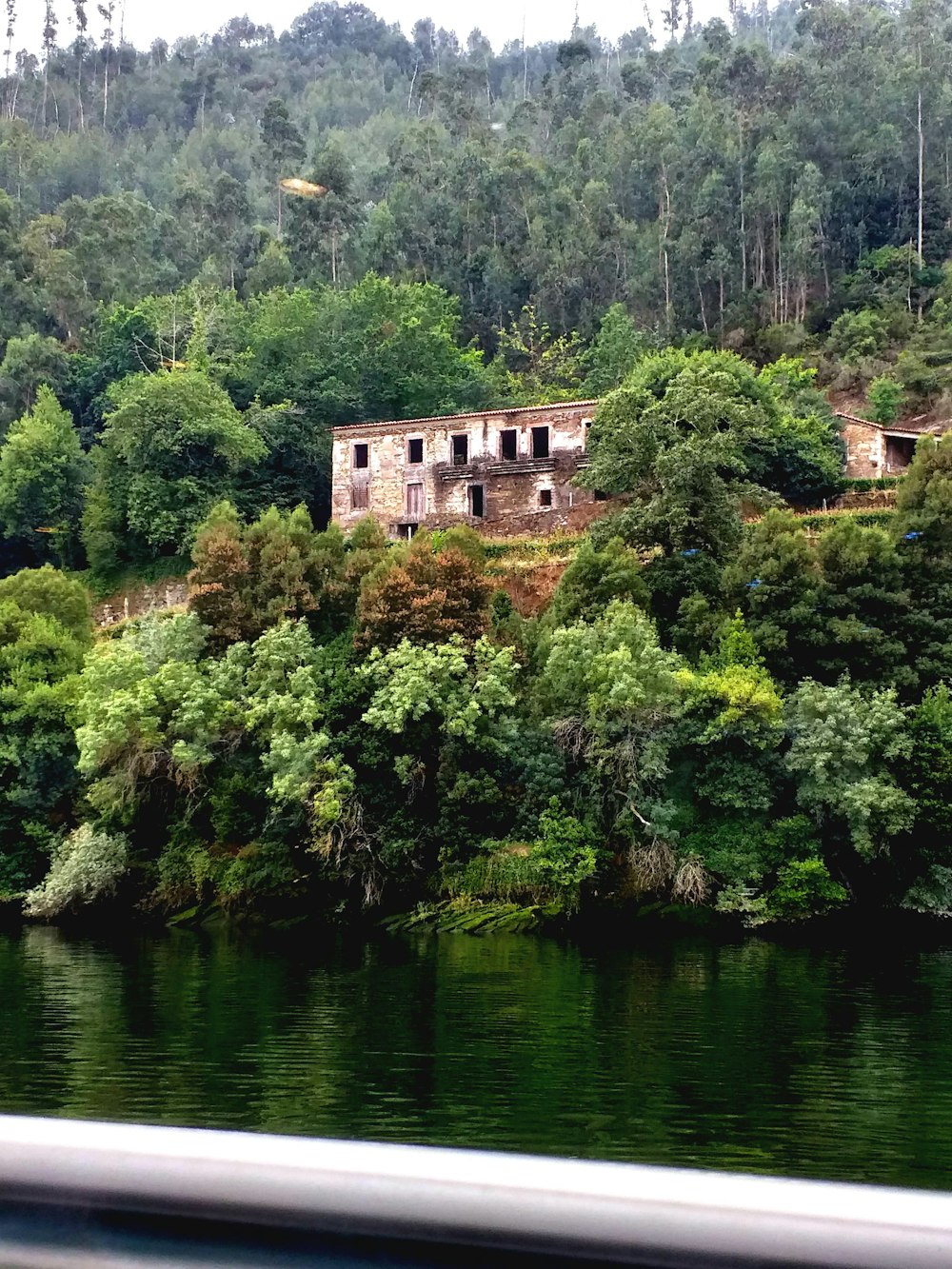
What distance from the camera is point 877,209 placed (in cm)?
7138

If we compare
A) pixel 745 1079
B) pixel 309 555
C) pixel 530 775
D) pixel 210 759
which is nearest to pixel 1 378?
pixel 309 555

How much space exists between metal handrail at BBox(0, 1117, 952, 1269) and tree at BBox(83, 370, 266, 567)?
5312cm

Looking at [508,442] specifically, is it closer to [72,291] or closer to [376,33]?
[72,291]

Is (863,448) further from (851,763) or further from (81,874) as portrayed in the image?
(81,874)

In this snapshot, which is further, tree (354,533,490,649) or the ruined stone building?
the ruined stone building

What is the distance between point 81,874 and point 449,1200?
36.6 m

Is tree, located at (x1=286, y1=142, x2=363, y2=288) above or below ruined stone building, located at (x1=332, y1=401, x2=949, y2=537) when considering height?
above

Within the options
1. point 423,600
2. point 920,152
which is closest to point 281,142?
point 920,152

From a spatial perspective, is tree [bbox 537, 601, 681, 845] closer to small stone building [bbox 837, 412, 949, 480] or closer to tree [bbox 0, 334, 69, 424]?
small stone building [bbox 837, 412, 949, 480]

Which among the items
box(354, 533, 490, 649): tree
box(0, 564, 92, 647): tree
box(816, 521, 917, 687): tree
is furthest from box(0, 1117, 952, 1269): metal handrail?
box(0, 564, 92, 647): tree

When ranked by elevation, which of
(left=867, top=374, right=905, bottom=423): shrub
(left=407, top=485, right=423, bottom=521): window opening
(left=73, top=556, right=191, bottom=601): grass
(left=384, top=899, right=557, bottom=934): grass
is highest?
(left=867, top=374, right=905, bottom=423): shrub

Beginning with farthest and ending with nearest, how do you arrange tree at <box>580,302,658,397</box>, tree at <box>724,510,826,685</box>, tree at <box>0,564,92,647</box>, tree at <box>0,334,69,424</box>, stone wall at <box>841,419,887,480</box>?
tree at <box>0,334,69,424</box> < tree at <box>580,302,658,397</box> < stone wall at <box>841,419,887,480</box> < tree at <box>0,564,92,647</box> < tree at <box>724,510,826,685</box>

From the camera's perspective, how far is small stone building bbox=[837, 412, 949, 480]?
50.8 metres

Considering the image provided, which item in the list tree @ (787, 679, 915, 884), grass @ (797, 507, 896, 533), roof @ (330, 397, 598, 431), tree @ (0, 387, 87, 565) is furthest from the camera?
tree @ (0, 387, 87, 565)
